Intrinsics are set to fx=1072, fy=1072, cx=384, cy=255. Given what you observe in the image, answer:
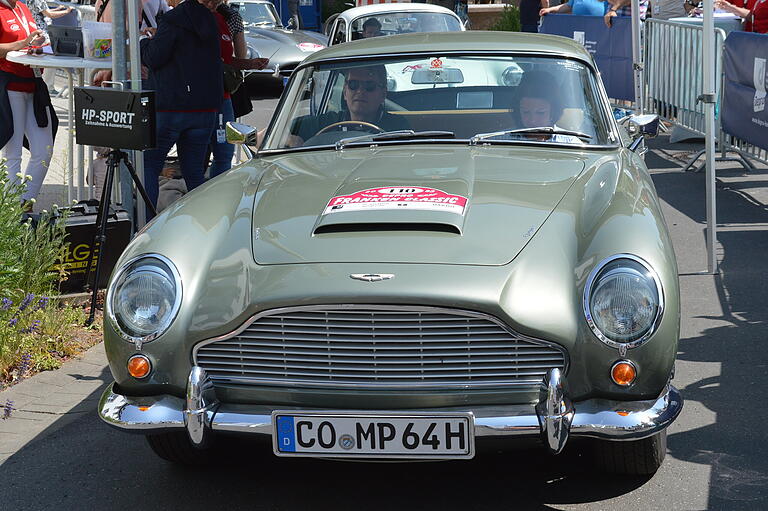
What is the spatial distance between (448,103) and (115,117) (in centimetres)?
223

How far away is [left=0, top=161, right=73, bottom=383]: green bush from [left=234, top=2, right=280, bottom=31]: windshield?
510 inches

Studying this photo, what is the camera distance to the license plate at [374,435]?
3418 mm

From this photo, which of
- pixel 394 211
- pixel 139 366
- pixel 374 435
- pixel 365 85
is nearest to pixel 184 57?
pixel 365 85

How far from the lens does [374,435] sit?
3.45 metres

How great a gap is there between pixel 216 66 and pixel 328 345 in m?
4.27

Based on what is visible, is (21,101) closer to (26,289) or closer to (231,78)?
(231,78)

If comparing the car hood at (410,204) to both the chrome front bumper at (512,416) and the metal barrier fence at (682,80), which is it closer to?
the chrome front bumper at (512,416)

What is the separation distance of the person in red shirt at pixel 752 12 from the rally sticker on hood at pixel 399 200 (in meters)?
7.20

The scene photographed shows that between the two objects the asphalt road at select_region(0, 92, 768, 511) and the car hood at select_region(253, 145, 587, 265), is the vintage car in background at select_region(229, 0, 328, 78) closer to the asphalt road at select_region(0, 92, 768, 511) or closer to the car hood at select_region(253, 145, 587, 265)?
the car hood at select_region(253, 145, 587, 265)

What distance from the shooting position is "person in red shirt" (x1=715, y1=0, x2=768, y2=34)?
10422 millimetres

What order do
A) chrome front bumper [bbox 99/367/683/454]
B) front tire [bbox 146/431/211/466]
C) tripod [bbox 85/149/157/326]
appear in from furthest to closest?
tripod [bbox 85/149/157/326]
front tire [bbox 146/431/211/466]
chrome front bumper [bbox 99/367/683/454]

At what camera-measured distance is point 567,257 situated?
3.69 metres

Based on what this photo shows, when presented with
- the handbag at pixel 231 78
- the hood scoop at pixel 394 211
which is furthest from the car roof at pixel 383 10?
the hood scoop at pixel 394 211

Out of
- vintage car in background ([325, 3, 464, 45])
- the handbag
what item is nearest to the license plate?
the handbag
